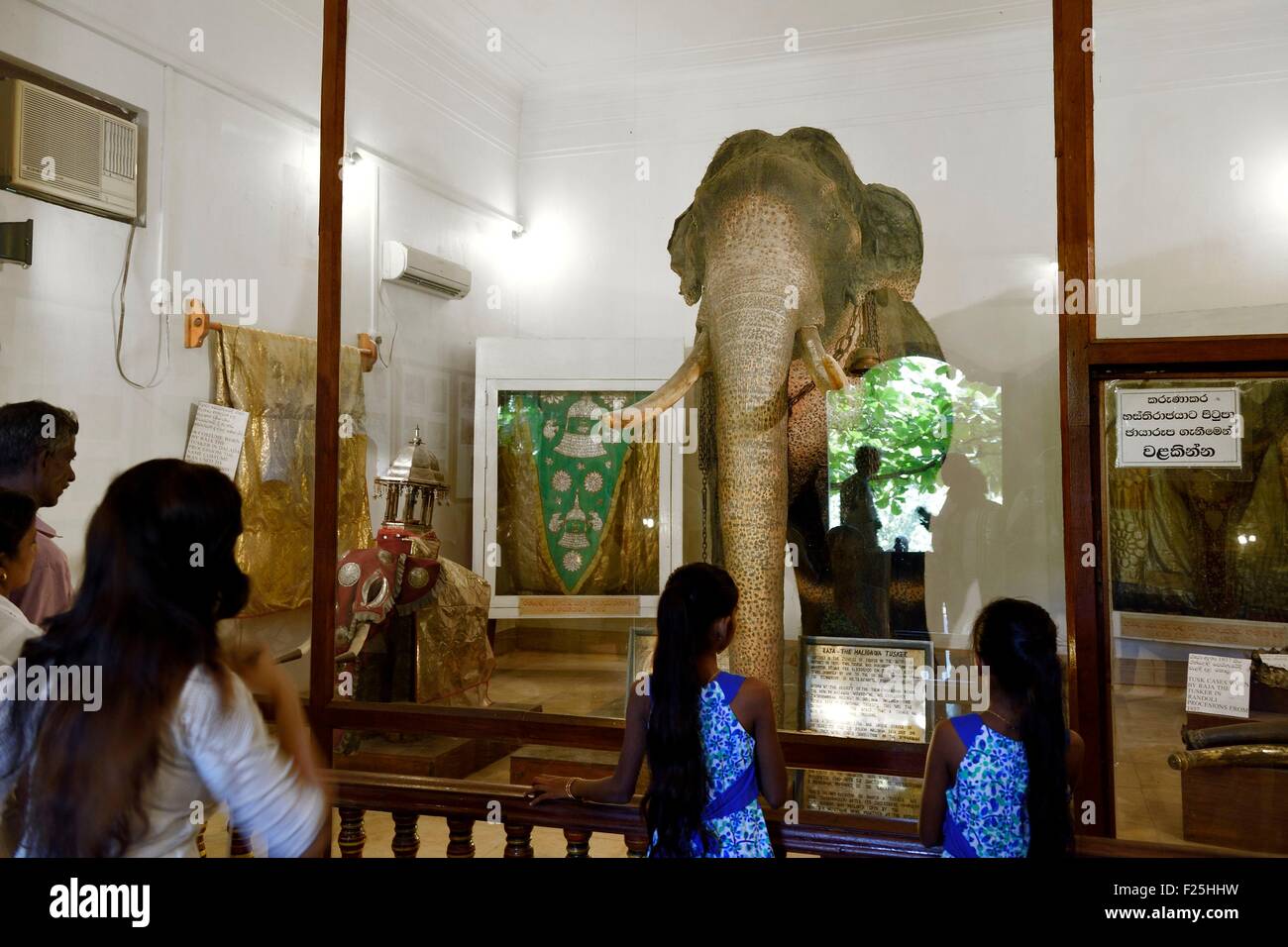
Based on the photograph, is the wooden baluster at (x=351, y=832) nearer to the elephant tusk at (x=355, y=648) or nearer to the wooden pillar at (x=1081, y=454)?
the elephant tusk at (x=355, y=648)

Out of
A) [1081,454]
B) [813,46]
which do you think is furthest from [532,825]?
[813,46]

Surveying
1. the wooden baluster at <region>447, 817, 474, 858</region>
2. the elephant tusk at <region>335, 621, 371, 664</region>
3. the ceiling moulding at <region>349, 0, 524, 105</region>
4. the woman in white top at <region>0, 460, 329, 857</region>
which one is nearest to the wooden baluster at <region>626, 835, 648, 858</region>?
the wooden baluster at <region>447, 817, 474, 858</region>

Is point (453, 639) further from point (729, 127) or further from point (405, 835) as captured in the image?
point (729, 127)

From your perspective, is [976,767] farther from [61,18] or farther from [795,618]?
[61,18]

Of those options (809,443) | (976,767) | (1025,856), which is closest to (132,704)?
(976,767)

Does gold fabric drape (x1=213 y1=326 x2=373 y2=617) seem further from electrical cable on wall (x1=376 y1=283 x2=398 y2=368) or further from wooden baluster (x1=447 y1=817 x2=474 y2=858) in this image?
wooden baluster (x1=447 y1=817 x2=474 y2=858)

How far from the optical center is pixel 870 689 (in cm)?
298

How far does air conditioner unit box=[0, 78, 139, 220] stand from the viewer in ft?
11.3

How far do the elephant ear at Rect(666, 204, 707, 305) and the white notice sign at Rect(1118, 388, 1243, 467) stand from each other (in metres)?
1.37

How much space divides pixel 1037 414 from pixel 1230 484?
1.72 feet

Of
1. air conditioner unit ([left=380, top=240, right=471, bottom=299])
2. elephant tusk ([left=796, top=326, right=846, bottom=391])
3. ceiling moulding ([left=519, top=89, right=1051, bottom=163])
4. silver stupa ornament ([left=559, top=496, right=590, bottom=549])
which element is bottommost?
silver stupa ornament ([left=559, top=496, right=590, bottom=549])

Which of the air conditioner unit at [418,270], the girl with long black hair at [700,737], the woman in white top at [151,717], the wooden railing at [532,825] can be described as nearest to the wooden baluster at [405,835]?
the wooden railing at [532,825]

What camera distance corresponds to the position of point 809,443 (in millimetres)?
3225

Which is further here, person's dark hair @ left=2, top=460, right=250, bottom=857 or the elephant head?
the elephant head
